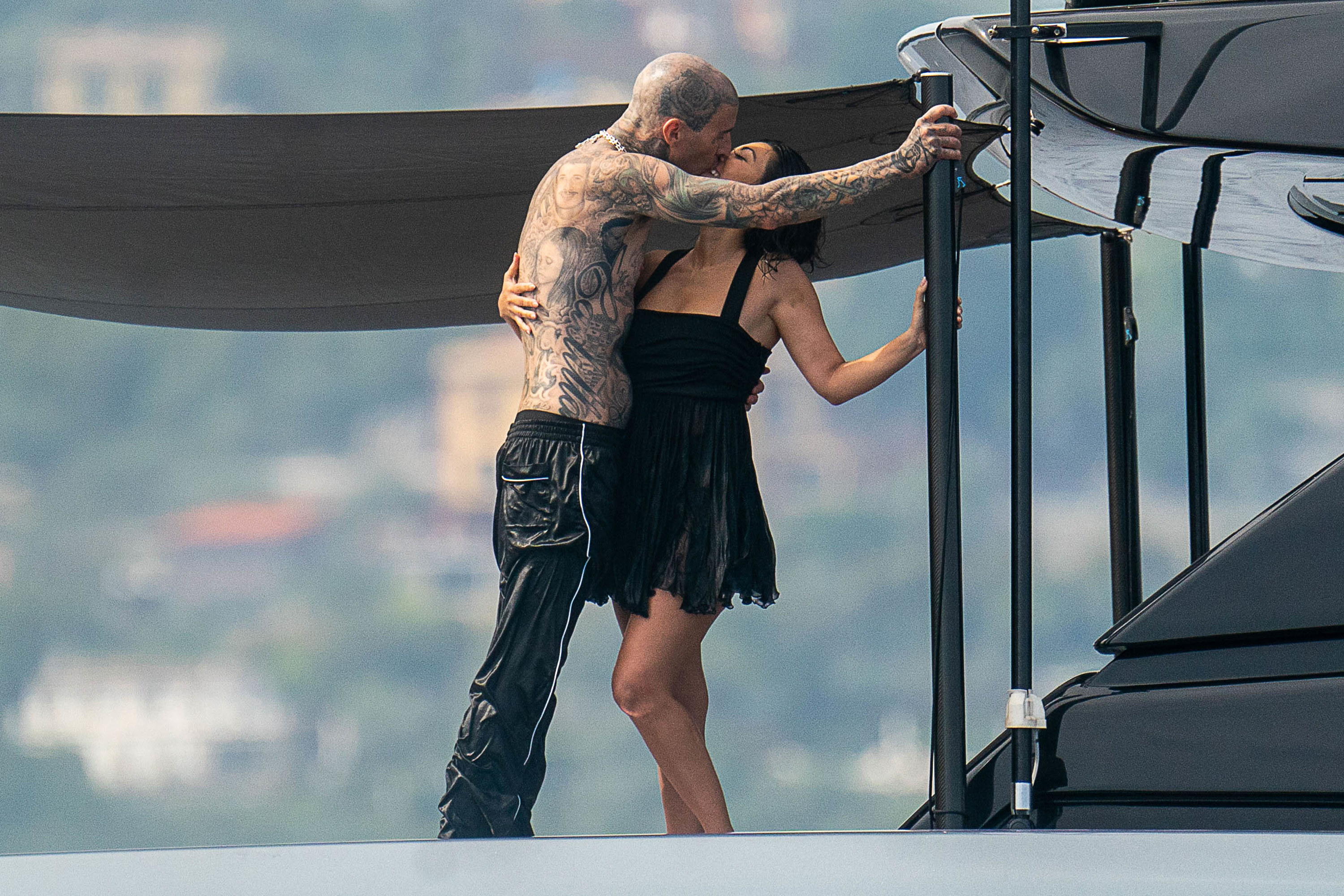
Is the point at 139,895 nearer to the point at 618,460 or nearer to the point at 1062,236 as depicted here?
the point at 618,460

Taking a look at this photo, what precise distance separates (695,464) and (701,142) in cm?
57

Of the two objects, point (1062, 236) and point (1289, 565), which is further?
point (1062, 236)

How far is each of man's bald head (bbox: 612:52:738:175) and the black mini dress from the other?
223mm

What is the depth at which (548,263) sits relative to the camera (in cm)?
241

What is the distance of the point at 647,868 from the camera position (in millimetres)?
1738

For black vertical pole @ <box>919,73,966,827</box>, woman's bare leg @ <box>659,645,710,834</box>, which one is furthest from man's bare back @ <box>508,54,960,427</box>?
woman's bare leg @ <box>659,645,710,834</box>

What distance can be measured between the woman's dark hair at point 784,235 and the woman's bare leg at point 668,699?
63 cm

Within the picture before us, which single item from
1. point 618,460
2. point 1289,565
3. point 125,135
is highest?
point 125,135

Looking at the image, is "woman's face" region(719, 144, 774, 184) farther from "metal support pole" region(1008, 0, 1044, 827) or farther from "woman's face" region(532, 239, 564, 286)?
"metal support pole" region(1008, 0, 1044, 827)

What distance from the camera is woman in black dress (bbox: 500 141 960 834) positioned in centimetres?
240

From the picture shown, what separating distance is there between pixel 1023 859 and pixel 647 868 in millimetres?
466

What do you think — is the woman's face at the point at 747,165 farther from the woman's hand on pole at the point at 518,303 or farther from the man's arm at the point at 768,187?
the woman's hand on pole at the point at 518,303

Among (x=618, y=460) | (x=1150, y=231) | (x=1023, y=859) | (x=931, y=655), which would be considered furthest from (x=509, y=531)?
(x=1150, y=231)

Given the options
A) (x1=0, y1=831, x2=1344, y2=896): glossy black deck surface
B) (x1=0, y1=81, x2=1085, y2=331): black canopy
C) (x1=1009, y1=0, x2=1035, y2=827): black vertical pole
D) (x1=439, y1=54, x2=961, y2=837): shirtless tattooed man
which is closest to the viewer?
(x1=0, y1=831, x2=1344, y2=896): glossy black deck surface
